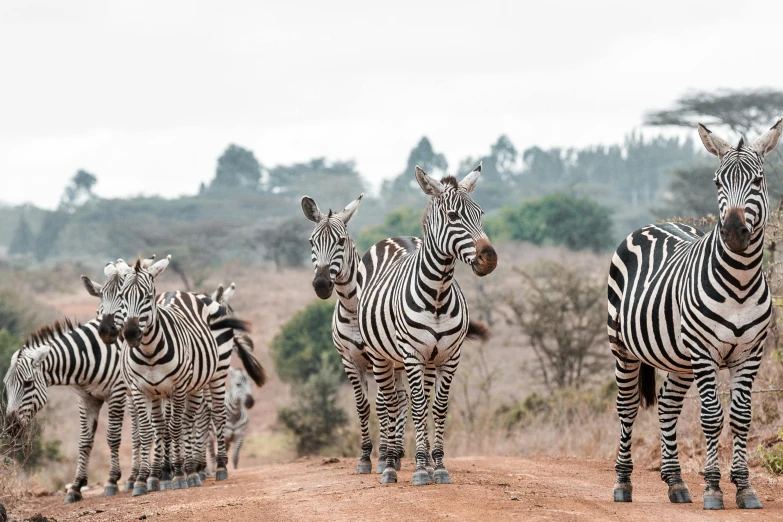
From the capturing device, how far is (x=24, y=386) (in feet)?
34.7

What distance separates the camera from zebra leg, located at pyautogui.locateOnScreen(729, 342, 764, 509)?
6.38 m

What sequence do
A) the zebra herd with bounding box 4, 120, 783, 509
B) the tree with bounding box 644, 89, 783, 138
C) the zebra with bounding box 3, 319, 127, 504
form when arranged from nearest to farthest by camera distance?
1. the zebra herd with bounding box 4, 120, 783, 509
2. the zebra with bounding box 3, 319, 127, 504
3. the tree with bounding box 644, 89, 783, 138

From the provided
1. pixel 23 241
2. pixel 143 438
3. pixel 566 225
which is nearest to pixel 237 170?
pixel 23 241

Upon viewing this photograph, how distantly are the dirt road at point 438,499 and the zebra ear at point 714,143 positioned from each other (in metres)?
2.34

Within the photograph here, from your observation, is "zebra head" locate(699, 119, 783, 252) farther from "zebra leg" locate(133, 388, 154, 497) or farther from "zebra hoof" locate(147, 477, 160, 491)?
"zebra hoof" locate(147, 477, 160, 491)

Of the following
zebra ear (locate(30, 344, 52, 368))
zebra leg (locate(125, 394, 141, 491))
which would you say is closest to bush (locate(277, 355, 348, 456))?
zebra leg (locate(125, 394, 141, 491))

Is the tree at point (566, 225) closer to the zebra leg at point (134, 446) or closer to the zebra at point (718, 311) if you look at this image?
the zebra leg at point (134, 446)

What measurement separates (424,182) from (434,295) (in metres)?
0.91

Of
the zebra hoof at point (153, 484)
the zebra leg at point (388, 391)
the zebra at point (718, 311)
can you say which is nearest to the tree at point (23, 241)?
the zebra hoof at point (153, 484)

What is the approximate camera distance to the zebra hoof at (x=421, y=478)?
7.80 metres

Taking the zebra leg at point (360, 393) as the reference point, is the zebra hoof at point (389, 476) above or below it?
below

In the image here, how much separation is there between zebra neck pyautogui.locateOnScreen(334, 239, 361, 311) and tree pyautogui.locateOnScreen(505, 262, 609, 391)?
12921 millimetres

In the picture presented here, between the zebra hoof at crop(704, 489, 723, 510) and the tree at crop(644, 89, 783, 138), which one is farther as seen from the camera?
the tree at crop(644, 89, 783, 138)

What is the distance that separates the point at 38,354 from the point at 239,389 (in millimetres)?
7029
